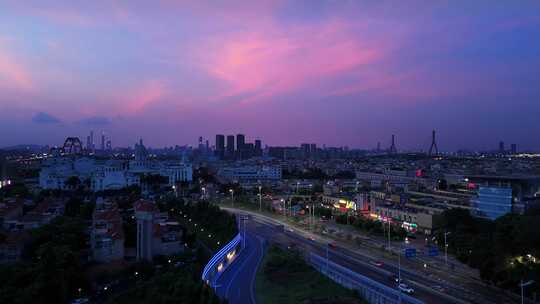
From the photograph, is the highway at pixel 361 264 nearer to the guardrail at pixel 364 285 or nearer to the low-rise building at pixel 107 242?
the guardrail at pixel 364 285

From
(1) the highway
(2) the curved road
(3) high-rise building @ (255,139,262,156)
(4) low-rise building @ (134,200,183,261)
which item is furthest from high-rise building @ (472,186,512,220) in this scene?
(3) high-rise building @ (255,139,262,156)

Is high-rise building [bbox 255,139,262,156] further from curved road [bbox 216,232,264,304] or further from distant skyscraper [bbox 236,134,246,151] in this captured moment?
curved road [bbox 216,232,264,304]

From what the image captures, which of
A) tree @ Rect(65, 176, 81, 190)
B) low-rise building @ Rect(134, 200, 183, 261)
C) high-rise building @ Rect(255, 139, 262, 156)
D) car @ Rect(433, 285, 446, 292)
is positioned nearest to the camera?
car @ Rect(433, 285, 446, 292)

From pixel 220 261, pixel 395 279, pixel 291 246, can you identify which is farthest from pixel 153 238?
pixel 395 279

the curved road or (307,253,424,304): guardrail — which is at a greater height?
(307,253,424,304): guardrail

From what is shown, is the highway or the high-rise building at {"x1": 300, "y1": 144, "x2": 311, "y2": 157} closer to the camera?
the highway

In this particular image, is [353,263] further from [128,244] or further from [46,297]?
[46,297]

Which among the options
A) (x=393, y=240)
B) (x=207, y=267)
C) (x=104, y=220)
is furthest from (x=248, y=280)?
(x=393, y=240)
